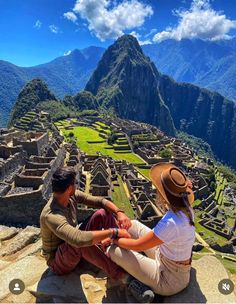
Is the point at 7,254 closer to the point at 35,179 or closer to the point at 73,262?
the point at 73,262

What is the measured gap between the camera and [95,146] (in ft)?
229

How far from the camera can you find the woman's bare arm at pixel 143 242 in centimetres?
589

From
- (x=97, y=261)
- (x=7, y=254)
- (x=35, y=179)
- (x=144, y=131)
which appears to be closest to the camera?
(x=97, y=261)

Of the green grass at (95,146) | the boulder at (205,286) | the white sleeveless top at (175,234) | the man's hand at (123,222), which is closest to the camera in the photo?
the white sleeveless top at (175,234)

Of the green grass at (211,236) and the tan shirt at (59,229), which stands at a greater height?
the tan shirt at (59,229)

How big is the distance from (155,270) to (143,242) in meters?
0.58

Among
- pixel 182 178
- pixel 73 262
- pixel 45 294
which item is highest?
pixel 182 178

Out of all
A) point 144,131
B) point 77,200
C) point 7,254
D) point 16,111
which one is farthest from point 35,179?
point 16,111

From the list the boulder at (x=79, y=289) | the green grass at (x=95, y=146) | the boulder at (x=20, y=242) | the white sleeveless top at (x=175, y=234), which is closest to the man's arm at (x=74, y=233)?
→ the white sleeveless top at (x=175, y=234)

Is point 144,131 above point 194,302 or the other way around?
the other way around

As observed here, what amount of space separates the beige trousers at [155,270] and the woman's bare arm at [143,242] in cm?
18

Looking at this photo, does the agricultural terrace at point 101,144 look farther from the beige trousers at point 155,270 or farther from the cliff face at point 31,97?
the beige trousers at point 155,270

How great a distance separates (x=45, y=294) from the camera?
6270 millimetres

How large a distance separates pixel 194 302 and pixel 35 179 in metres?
19.6
